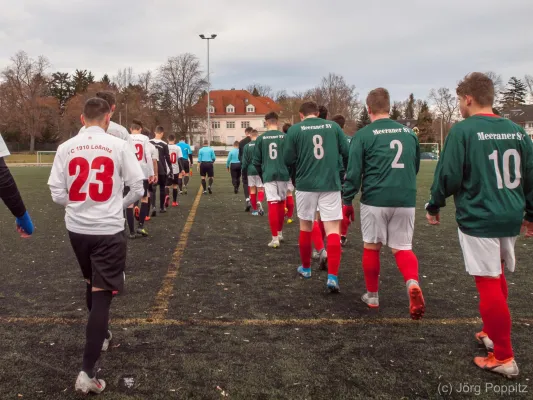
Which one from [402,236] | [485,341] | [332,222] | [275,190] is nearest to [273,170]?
[275,190]

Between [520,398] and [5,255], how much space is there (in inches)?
268

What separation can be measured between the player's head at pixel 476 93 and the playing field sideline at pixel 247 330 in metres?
1.83

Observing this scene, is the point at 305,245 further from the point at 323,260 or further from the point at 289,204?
the point at 289,204

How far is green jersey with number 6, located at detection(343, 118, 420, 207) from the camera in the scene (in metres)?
4.08

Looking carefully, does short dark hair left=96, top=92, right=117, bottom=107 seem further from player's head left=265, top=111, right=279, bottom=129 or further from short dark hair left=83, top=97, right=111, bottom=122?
player's head left=265, top=111, right=279, bottom=129

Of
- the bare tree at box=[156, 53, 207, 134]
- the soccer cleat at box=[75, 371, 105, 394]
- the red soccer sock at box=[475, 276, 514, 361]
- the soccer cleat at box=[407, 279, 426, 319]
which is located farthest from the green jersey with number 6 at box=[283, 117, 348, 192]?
the bare tree at box=[156, 53, 207, 134]

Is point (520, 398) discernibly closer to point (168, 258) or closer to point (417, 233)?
point (168, 258)

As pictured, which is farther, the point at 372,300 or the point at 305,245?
the point at 305,245

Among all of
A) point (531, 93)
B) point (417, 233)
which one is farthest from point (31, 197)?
point (531, 93)

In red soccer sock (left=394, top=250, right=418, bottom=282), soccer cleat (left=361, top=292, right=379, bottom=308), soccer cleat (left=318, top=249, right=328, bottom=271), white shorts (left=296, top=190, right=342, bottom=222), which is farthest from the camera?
soccer cleat (left=318, top=249, right=328, bottom=271)

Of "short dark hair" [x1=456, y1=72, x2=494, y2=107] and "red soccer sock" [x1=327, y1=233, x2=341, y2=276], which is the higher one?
"short dark hair" [x1=456, y1=72, x2=494, y2=107]

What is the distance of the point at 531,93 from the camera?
84750 mm

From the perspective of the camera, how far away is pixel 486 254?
312 centimetres

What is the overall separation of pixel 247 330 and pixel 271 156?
4.06m
